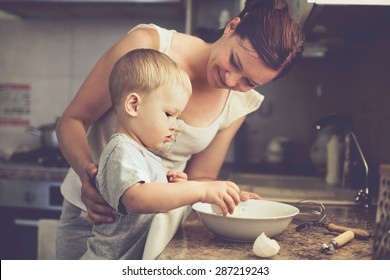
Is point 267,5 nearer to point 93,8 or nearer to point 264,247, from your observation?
point 264,247

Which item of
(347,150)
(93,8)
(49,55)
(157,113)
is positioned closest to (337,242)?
(157,113)

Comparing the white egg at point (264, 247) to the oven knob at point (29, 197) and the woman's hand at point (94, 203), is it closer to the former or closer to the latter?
the woman's hand at point (94, 203)

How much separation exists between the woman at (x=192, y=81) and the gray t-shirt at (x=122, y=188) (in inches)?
4.2

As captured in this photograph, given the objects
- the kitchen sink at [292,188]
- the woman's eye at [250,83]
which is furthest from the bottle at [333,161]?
the woman's eye at [250,83]

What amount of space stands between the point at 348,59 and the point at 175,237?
1040mm

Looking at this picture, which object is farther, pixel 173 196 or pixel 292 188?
pixel 292 188

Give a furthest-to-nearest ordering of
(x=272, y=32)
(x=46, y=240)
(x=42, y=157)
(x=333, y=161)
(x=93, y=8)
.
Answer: (x=93, y=8), (x=42, y=157), (x=333, y=161), (x=46, y=240), (x=272, y=32)

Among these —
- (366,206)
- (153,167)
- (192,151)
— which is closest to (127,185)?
(153,167)

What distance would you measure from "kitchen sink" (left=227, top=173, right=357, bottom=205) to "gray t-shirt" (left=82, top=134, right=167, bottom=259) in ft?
1.28

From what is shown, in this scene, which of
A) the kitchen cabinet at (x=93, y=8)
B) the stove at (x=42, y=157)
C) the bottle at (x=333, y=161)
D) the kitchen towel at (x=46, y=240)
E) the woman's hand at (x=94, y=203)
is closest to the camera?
the woman's hand at (x=94, y=203)

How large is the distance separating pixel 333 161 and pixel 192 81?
1.94 feet

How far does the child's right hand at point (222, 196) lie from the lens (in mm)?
568

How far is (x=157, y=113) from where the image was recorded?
621 mm
